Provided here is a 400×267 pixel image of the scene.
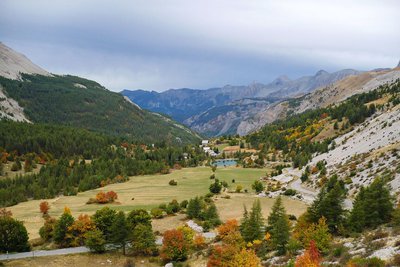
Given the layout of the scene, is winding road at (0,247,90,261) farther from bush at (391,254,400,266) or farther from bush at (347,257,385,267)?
bush at (391,254,400,266)

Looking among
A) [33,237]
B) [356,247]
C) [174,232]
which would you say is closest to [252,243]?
[174,232]

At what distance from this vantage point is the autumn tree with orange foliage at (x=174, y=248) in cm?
6412

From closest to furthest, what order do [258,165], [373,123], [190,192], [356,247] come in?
[356,247]
[190,192]
[373,123]
[258,165]

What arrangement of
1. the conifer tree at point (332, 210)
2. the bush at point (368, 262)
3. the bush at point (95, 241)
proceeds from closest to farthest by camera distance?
the bush at point (368, 262), the conifer tree at point (332, 210), the bush at point (95, 241)

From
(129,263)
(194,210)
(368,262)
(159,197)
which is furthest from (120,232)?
(159,197)

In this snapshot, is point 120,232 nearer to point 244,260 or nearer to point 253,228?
point 253,228

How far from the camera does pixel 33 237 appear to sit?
7719 centimetres

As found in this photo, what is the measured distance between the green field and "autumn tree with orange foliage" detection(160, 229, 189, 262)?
19454mm

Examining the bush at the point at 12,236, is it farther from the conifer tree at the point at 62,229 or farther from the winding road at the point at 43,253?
the conifer tree at the point at 62,229

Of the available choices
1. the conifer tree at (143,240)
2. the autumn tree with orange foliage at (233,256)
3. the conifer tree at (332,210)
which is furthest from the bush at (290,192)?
the conifer tree at (143,240)

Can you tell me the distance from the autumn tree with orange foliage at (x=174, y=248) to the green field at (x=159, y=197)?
63.8 ft

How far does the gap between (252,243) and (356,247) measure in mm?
19131

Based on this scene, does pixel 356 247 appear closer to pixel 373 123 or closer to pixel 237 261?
pixel 237 261

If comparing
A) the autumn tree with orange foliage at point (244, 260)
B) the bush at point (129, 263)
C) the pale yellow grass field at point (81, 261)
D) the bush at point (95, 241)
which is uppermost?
the autumn tree with orange foliage at point (244, 260)
